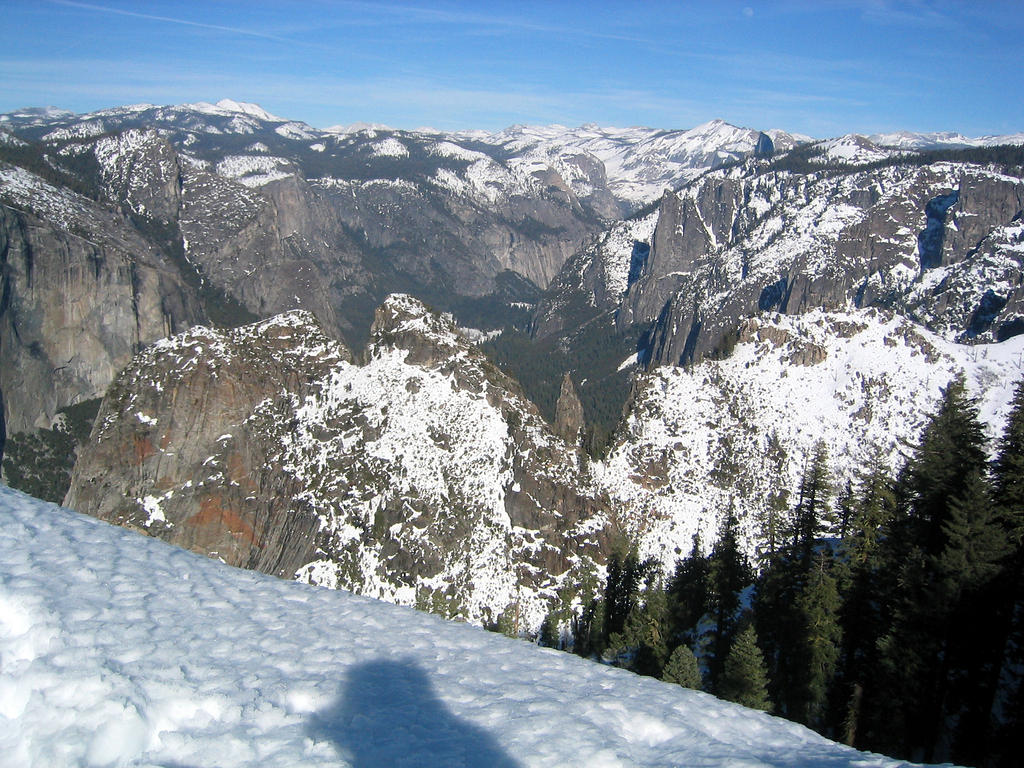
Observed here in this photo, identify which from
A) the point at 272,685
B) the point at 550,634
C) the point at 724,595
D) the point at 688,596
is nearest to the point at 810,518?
the point at 724,595

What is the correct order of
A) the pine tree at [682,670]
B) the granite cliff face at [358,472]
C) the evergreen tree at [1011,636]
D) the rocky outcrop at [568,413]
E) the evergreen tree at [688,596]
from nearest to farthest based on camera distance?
the evergreen tree at [1011,636] → the pine tree at [682,670] → the evergreen tree at [688,596] → the granite cliff face at [358,472] → the rocky outcrop at [568,413]

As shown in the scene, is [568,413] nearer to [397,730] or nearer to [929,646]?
[929,646]

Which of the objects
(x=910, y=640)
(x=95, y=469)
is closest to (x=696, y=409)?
(x=910, y=640)

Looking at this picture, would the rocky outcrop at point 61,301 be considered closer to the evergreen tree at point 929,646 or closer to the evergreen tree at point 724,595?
the evergreen tree at point 724,595

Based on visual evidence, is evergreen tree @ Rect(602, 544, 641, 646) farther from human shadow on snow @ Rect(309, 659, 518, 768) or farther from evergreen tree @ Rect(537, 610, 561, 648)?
human shadow on snow @ Rect(309, 659, 518, 768)

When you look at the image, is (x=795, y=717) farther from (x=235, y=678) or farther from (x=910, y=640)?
(x=235, y=678)

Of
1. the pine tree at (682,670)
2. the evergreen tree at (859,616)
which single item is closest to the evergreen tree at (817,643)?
the evergreen tree at (859,616)
